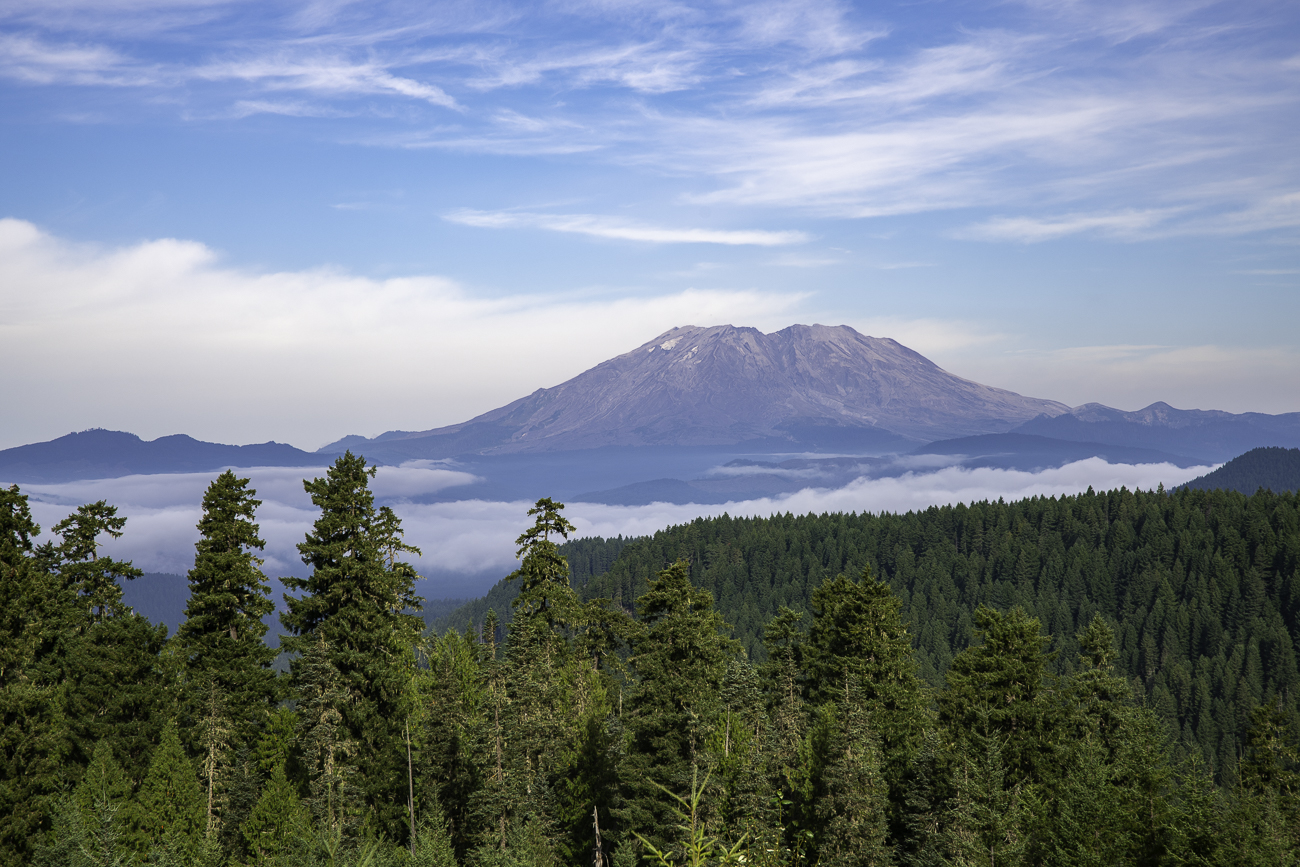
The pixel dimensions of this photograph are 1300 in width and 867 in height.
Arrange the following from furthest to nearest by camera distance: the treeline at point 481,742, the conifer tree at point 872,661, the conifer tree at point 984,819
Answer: the conifer tree at point 872,661 < the treeline at point 481,742 < the conifer tree at point 984,819

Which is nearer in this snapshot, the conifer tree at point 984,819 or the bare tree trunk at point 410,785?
the conifer tree at point 984,819

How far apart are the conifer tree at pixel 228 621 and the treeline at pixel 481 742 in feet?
0.40

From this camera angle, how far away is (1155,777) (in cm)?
3234

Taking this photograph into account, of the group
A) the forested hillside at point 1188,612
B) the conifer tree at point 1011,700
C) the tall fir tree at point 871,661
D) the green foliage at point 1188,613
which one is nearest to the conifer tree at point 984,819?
the conifer tree at point 1011,700

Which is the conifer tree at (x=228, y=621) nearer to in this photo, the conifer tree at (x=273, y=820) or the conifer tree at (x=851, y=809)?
the conifer tree at (x=273, y=820)

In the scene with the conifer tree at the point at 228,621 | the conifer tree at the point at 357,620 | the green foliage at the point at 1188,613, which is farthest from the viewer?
the green foliage at the point at 1188,613

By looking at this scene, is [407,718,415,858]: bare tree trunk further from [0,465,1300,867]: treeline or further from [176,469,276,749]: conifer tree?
[176,469,276,749]: conifer tree

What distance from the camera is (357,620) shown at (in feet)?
133

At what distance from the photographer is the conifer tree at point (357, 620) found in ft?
132

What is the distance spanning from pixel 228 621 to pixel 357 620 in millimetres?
10907

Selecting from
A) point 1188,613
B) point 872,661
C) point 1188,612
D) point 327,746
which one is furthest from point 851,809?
point 1188,612

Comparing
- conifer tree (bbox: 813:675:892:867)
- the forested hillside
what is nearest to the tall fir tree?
conifer tree (bbox: 813:675:892:867)

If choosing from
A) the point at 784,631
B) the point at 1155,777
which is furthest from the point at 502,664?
the point at 1155,777

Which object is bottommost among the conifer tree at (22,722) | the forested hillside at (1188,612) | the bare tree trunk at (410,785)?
the forested hillside at (1188,612)
